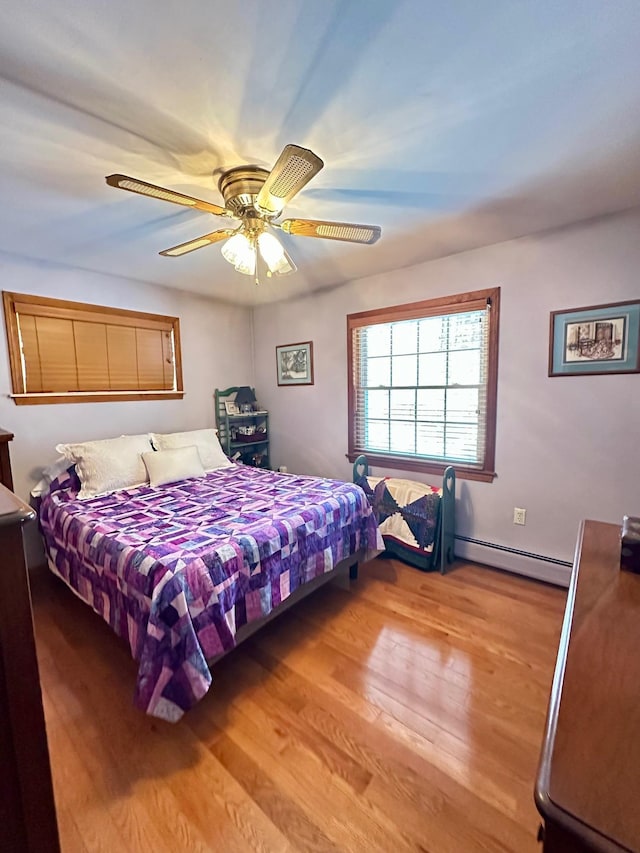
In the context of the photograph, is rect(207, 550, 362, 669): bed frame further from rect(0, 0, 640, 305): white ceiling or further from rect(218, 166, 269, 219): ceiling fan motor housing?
rect(0, 0, 640, 305): white ceiling

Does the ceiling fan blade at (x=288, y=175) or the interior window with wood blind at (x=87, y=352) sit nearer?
the ceiling fan blade at (x=288, y=175)

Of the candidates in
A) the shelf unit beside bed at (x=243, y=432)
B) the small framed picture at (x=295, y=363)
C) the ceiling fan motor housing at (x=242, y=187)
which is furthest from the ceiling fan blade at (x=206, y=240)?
the shelf unit beside bed at (x=243, y=432)

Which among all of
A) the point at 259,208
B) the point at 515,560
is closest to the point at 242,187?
the point at 259,208

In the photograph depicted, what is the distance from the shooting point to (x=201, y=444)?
10.5 ft

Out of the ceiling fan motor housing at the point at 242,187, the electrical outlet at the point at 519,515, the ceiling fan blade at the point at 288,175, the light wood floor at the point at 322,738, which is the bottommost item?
the light wood floor at the point at 322,738

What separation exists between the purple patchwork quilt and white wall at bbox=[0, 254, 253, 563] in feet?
1.38

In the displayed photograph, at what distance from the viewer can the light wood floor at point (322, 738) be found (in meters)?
1.12

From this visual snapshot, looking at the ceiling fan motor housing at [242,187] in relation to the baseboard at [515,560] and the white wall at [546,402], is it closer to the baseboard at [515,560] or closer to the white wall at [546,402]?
the white wall at [546,402]

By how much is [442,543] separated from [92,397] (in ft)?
9.70

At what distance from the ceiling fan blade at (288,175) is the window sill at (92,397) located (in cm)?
221

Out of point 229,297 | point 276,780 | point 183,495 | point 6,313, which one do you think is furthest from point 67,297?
point 276,780

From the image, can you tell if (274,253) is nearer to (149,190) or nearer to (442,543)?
(149,190)

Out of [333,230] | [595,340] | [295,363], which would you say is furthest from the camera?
[295,363]

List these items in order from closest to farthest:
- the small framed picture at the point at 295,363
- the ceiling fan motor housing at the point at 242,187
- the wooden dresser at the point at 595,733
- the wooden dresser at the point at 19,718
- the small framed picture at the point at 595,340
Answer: the wooden dresser at the point at 595,733
the wooden dresser at the point at 19,718
the ceiling fan motor housing at the point at 242,187
the small framed picture at the point at 595,340
the small framed picture at the point at 295,363
